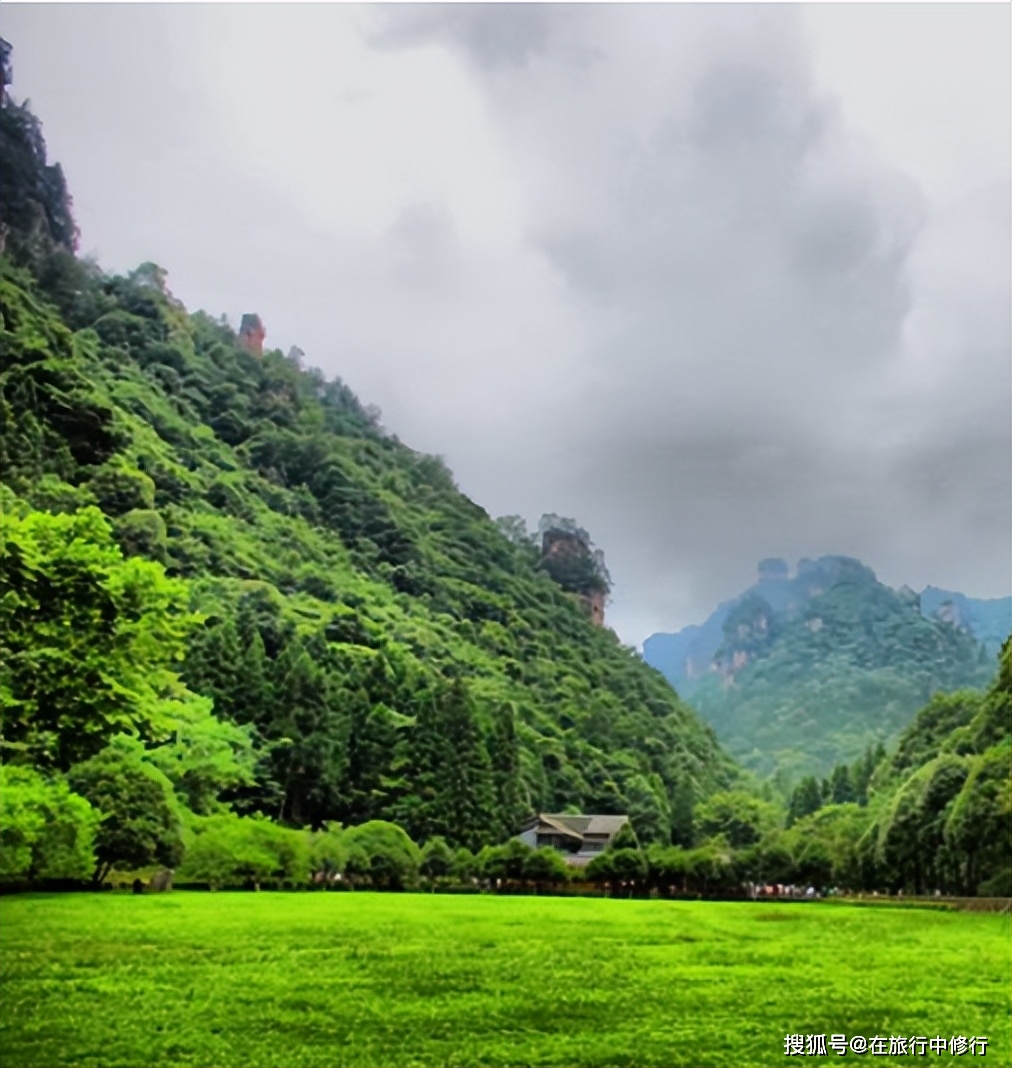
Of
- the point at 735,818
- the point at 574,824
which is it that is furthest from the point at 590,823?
the point at 735,818

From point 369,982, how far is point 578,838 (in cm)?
122

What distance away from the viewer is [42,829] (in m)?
4.56

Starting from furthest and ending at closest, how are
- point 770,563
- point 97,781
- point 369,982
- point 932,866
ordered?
point 932,866 → point 770,563 → point 97,781 → point 369,982

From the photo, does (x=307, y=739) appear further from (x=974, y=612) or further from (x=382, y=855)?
(x=974, y=612)

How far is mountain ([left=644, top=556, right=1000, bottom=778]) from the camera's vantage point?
5.16 m

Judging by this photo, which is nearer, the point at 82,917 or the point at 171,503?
the point at 82,917

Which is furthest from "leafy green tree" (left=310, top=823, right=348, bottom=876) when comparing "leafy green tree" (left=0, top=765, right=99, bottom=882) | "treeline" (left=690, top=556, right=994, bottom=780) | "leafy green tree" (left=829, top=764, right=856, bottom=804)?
"leafy green tree" (left=829, top=764, right=856, bottom=804)

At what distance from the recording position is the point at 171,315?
5105 millimetres

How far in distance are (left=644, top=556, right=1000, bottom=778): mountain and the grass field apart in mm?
1030

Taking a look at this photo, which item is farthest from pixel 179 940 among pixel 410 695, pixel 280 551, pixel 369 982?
pixel 280 551

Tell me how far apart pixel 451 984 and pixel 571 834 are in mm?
1029

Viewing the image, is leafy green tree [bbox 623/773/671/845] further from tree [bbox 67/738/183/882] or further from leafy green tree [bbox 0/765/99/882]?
leafy green tree [bbox 0/765/99/882]

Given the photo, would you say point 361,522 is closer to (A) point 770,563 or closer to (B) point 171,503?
(B) point 171,503

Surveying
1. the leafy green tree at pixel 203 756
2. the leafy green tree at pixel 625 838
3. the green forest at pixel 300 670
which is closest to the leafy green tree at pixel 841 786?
the green forest at pixel 300 670
